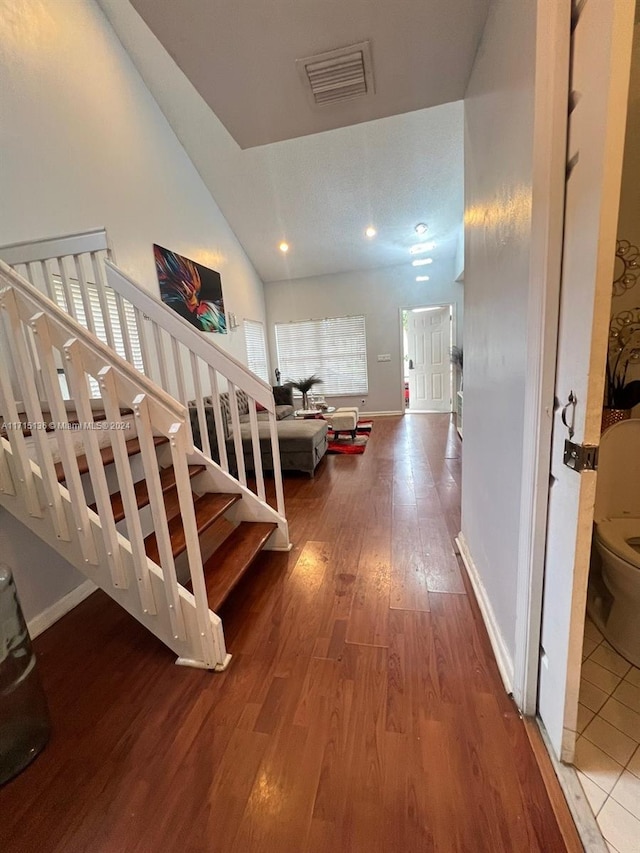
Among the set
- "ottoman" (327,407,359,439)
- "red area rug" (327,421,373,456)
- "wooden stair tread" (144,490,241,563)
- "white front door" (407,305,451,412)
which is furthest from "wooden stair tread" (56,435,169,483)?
"white front door" (407,305,451,412)

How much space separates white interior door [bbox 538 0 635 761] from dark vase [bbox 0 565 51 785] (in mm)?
1591

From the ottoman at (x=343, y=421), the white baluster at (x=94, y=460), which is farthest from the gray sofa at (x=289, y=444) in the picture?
the white baluster at (x=94, y=460)

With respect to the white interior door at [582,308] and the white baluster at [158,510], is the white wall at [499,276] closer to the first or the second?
the white interior door at [582,308]

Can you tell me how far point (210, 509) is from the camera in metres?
1.98

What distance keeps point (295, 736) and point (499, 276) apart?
171 cm

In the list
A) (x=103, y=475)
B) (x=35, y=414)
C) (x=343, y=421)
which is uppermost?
(x=35, y=414)

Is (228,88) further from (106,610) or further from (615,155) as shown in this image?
(106,610)

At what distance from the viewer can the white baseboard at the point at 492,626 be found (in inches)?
48.9

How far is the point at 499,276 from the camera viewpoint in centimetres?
127

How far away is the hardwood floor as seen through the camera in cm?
90

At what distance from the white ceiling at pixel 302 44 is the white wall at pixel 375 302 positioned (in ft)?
16.9

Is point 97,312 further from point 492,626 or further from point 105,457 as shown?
point 492,626

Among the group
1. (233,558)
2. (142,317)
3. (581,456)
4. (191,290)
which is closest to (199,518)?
(233,558)

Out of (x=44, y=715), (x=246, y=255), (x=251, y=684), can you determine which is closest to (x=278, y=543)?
(x=251, y=684)
